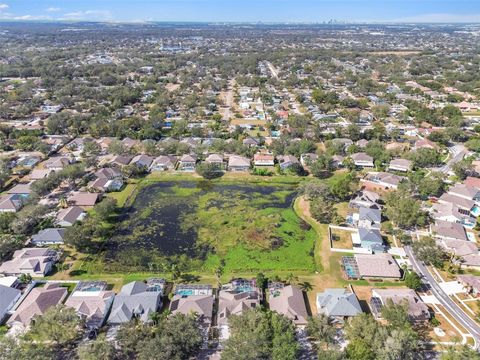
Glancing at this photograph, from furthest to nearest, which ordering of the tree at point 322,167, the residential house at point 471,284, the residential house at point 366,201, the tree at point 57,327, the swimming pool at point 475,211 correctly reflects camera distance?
the tree at point 322,167 → the swimming pool at point 475,211 → the residential house at point 366,201 → the residential house at point 471,284 → the tree at point 57,327

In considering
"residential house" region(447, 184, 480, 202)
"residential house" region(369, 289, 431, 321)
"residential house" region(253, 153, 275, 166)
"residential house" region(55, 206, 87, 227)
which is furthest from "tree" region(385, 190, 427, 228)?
"residential house" region(55, 206, 87, 227)

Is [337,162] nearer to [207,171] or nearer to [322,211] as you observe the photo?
[322,211]

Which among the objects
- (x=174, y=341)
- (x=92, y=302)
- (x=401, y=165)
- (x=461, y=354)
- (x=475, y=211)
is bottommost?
(x=475, y=211)

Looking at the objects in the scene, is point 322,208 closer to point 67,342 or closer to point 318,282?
point 318,282

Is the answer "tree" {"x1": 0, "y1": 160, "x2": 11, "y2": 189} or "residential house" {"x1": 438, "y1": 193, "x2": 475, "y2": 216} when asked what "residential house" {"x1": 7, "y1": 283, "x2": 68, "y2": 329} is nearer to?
"tree" {"x1": 0, "y1": 160, "x2": 11, "y2": 189}

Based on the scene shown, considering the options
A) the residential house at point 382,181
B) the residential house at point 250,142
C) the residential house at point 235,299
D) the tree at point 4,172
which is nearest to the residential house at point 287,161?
the residential house at point 250,142

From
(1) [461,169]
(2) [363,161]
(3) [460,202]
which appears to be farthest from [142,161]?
(1) [461,169]

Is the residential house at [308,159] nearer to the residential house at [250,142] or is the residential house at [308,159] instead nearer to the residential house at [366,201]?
the residential house at [250,142]
